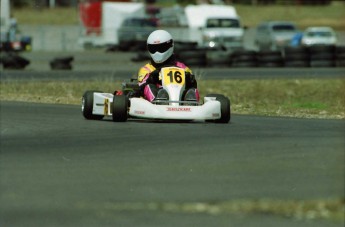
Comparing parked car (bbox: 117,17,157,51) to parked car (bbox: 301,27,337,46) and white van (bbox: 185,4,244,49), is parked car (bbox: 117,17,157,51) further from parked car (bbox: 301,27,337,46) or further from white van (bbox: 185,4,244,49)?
parked car (bbox: 301,27,337,46)

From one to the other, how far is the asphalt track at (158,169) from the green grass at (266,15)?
198 ft

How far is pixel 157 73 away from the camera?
14.3 m

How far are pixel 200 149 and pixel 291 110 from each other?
21.7 feet

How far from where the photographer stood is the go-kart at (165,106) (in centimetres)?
1345

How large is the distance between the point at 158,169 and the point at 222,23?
37.6 m

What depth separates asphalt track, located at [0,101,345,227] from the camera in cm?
728

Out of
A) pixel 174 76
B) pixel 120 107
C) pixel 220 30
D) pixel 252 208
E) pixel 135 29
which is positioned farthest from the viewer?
pixel 135 29

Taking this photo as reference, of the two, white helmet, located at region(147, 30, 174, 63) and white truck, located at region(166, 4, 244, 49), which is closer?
white helmet, located at region(147, 30, 174, 63)

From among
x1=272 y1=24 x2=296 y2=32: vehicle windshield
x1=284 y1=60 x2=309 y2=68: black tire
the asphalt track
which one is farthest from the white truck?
the asphalt track

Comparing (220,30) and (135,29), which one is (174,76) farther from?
(135,29)

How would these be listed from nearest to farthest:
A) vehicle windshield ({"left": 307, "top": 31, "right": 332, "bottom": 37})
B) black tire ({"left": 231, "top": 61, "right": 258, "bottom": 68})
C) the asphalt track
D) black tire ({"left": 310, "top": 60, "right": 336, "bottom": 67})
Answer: the asphalt track → black tire ({"left": 231, "top": 61, "right": 258, "bottom": 68}) → black tire ({"left": 310, "top": 60, "right": 336, "bottom": 67}) → vehicle windshield ({"left": 307, "top": 31, "right": 332, "bottom": 37})

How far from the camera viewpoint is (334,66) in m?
34.7

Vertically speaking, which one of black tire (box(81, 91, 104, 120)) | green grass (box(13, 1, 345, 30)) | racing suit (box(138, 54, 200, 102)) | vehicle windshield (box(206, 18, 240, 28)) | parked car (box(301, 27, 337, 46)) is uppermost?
racing suit (box(138, 54, 200, 102))

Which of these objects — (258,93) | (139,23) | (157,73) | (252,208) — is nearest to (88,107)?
(157,73)
